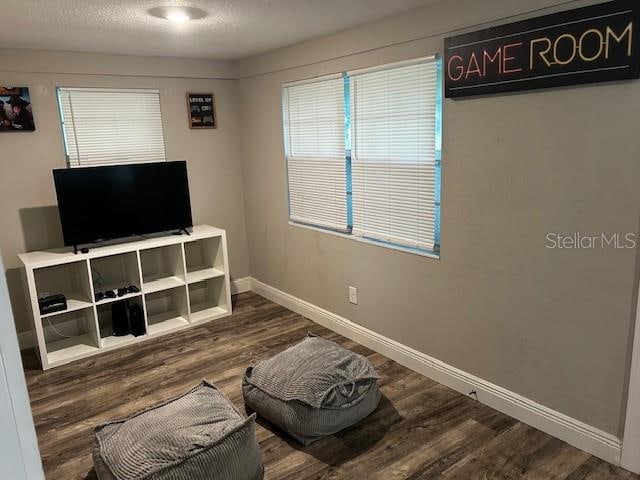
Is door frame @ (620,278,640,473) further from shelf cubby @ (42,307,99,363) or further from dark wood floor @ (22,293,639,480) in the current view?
shelf cubby @ (42,307,99,363)

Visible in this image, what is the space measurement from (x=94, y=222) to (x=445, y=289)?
8.48ft

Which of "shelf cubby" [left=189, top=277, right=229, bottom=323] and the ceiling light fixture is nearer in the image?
the ceiling light fixture

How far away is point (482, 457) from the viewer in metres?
2.36

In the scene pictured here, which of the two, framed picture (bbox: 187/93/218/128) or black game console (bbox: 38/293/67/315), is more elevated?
framed picture (bbox: 187/93/218/128)

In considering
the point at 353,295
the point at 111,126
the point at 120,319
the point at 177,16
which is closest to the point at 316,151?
the point at 353,295

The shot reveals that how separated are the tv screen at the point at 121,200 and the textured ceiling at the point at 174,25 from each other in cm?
89

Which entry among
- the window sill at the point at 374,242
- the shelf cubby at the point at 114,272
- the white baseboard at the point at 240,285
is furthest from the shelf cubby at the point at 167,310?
the window sill at the point at 374,242

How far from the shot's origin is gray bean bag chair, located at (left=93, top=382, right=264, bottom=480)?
2.01m

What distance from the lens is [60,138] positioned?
3.72 m

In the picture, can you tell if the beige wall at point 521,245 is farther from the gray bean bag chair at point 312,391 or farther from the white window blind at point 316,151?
the gray bean bag chair at point 312,391

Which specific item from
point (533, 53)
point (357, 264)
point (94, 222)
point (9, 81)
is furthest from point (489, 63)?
point (9, 81)

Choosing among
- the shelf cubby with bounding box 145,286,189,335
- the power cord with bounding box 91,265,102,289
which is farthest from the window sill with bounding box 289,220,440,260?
the power cord with bounding box 91,265,102,289

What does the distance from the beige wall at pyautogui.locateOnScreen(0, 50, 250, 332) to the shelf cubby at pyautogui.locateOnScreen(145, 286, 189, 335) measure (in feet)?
2.45

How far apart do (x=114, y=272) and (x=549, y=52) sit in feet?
11.5
